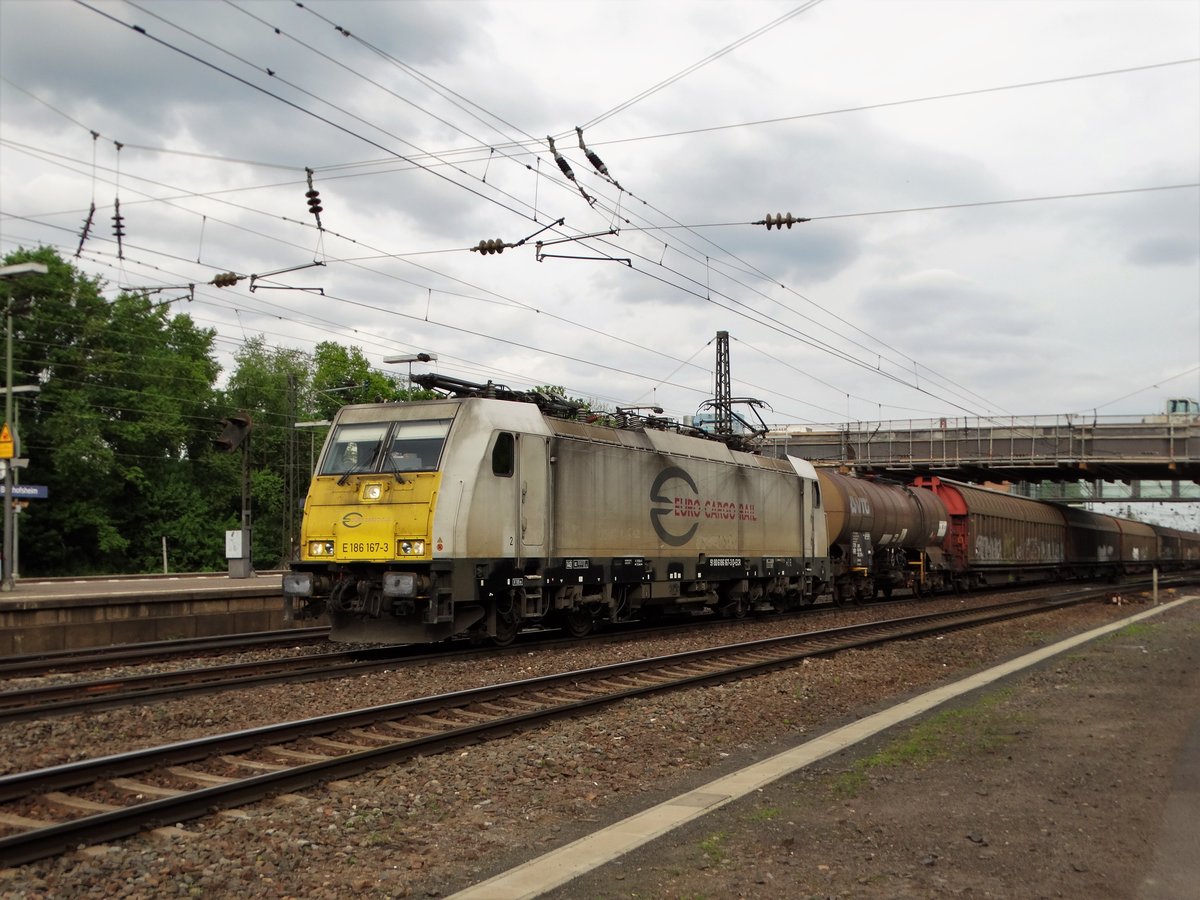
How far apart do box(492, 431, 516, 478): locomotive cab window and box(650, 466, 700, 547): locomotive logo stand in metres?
4.26

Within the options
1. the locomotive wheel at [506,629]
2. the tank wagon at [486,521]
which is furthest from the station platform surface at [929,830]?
the locomotive wheel at [506,629]

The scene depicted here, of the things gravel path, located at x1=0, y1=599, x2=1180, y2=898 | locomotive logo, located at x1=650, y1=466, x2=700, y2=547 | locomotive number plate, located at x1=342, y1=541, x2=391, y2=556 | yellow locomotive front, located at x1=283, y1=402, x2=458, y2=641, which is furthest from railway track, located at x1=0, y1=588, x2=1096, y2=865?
locomotive logo, located at x1=650, y1=466, x2=700, y2=547

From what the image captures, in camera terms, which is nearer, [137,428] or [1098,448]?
[1098,448]

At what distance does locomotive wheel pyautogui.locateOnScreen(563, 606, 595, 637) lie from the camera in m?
17.4

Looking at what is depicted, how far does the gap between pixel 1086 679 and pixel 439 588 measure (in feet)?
28.7

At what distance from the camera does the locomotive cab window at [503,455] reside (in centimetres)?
1475

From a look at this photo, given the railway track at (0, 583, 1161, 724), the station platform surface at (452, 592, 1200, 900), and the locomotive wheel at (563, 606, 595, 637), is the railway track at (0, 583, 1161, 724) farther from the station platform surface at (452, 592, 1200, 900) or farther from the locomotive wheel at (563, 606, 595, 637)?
the station platform surface at (452, 592, 1200, 900)

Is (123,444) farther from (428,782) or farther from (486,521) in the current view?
(428,782)

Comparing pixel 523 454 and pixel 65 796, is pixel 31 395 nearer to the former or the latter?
pixel 523 454

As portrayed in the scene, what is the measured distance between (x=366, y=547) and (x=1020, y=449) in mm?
43000

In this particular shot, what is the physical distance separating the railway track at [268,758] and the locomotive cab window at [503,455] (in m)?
3.40

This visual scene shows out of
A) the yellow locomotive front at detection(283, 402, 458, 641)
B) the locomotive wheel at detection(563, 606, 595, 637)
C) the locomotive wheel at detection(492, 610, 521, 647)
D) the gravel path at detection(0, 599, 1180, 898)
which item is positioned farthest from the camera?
the locomotive wheel at detection(563, 606, 595, 637)

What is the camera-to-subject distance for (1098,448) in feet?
157

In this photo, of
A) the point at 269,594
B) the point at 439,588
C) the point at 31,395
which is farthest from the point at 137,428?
the point at 439,588
